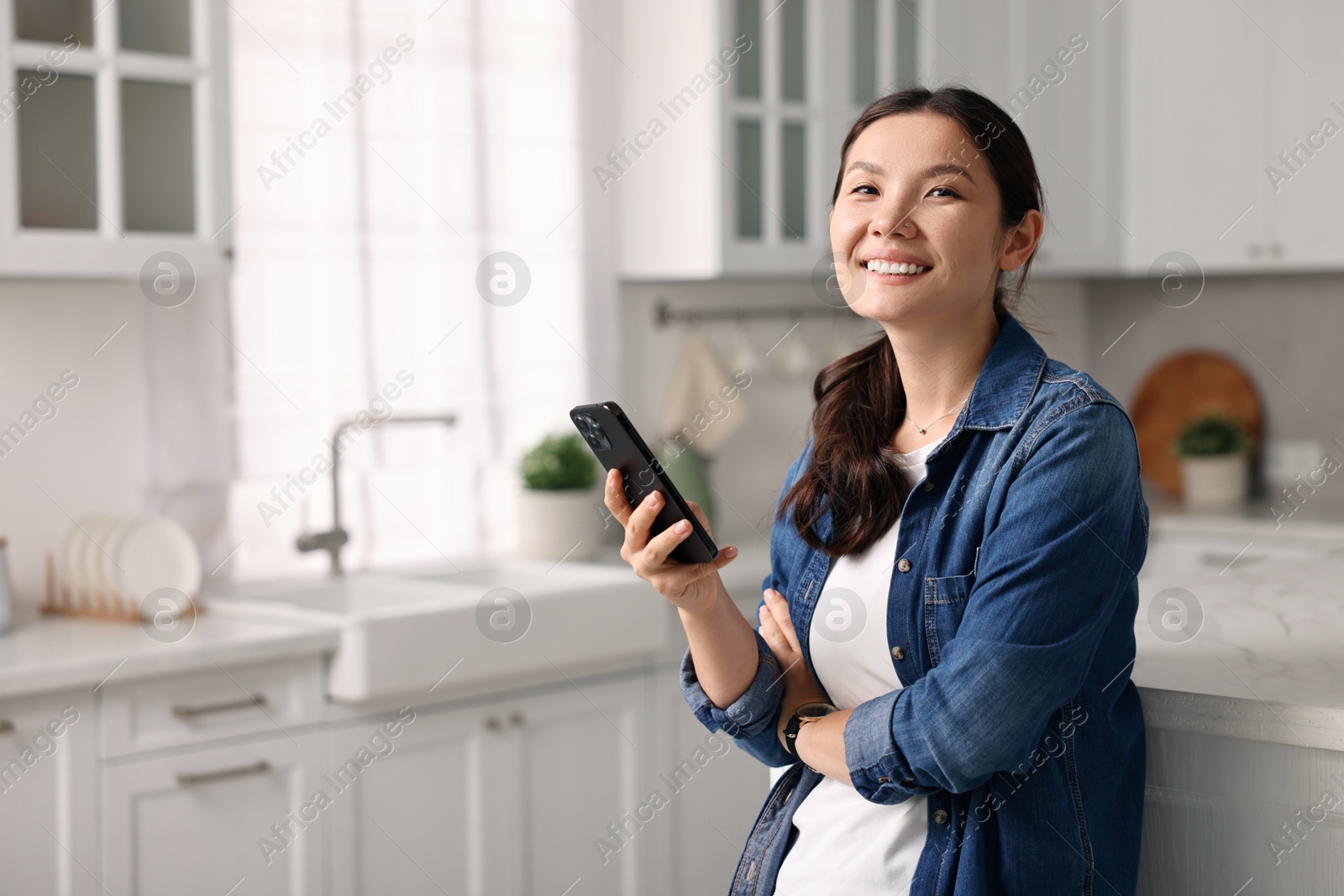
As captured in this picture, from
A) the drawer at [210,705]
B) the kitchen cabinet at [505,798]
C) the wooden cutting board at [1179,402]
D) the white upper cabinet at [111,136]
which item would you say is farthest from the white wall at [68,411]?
the wooden cutting board at [1179,402]

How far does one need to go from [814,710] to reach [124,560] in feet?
5.19

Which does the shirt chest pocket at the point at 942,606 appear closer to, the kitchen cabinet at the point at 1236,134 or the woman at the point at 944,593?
the woman at the point at 944,593

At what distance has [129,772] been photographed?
202 cm

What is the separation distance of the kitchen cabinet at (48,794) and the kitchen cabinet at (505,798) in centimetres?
40

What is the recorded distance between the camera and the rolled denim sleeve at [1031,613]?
3.18 ft

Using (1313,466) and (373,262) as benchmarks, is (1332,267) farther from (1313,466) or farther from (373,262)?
(373,262)

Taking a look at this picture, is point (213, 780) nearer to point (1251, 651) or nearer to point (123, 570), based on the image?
point (123, 570)

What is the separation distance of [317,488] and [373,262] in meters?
0.50

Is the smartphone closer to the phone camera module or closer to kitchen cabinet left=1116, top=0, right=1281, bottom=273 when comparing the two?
the phone camera module

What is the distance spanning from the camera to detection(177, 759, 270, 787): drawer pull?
81.7 inches

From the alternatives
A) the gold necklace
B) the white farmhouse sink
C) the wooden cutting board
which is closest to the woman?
the gold necklace

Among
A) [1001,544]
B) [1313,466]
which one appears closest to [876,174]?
[1001,544]

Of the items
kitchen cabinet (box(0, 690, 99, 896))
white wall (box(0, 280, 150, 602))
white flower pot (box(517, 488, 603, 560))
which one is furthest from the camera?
white flower pot (box(517, 488, 603, 560))

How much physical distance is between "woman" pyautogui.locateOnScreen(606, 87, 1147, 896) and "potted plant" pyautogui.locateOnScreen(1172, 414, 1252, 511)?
274 cm
